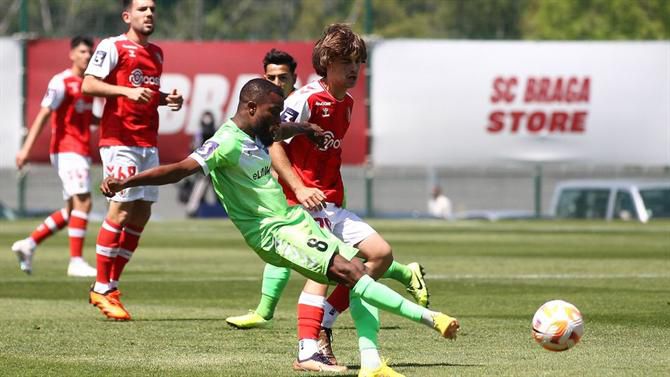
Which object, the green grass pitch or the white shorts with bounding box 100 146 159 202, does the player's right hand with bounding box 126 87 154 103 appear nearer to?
the white shorts with bounding box 100 146 159 202

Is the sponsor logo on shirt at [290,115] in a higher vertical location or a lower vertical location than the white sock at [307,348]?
higher

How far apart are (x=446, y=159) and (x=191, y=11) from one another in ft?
19.1

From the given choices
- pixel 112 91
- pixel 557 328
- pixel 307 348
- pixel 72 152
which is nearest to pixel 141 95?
pixel 112 91

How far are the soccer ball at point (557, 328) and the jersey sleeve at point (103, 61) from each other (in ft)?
14.3

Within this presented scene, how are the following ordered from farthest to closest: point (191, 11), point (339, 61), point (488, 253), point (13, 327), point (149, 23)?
point (191, 11)
point (488, 253)
point (149, 23)
point (13, 327)
point (339, 61)

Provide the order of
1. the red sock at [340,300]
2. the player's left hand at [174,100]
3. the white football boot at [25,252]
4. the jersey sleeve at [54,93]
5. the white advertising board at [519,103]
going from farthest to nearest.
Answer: the white advertising board at [519,103], the jersey sleeve at [54,93], the white football boot at [25,252], the player's left hand at [174,100], the red sock at [340,300]

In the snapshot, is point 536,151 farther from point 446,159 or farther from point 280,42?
point 280,42

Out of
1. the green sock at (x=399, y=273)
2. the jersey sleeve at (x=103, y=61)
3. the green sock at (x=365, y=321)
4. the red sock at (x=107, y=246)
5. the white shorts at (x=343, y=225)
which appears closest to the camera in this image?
the green sock at (x=365, y=321)

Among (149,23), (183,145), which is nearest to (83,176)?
(149,23)

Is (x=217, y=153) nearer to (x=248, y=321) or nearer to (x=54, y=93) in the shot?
(x=248, y=321)

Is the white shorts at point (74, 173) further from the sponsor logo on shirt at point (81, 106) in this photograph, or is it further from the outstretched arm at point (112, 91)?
the outstretched arm at point (112, 91)

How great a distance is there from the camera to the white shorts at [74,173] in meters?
14.4

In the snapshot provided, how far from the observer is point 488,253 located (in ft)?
61.0

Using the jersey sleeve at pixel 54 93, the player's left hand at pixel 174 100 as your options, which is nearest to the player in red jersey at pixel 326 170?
the player's left hand at pixel 174 100
